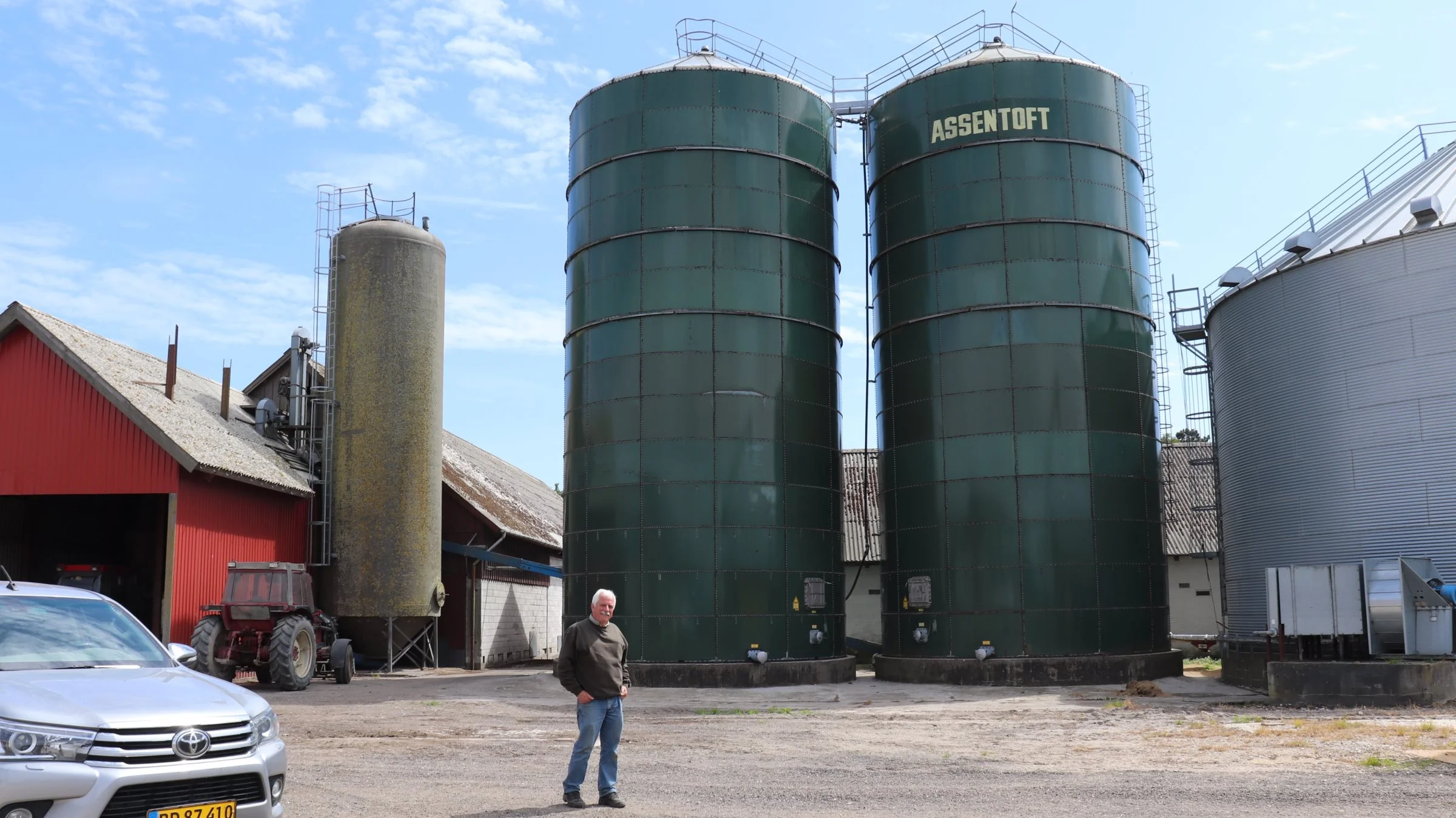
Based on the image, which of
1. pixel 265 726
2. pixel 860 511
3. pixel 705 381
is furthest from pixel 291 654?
pixel 860 511

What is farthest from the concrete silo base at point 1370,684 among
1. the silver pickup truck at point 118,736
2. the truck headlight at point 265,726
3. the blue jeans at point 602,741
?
the silver pickup truck at point 118,736

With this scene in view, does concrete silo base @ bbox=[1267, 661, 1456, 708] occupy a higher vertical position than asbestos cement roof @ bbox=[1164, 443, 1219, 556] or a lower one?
lower

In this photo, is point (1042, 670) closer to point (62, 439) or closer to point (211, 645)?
point (211, 645)

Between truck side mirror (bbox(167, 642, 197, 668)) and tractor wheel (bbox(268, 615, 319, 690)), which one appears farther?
tractor wheel (bbox(268, 615, 319, 690))

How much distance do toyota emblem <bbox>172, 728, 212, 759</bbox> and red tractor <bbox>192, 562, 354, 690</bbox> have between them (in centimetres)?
1667

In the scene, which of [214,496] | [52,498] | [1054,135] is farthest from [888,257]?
[52,498]

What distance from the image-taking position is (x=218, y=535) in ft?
86.5

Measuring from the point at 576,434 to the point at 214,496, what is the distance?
8389 millimetres

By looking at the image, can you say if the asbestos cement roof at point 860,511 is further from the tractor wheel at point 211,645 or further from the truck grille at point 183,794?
the truck grille at point 183,794

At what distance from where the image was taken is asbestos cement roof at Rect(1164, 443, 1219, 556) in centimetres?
3881

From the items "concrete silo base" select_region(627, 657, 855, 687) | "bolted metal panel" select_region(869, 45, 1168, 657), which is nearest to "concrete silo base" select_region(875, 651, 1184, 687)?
"bolted metal panel" select_region(869, 45, 1168, 657)

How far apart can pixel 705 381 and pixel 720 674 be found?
5.94 meters

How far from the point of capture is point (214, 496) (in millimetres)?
26219

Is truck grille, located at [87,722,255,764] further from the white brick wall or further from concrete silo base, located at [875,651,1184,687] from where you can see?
the white brick wall
